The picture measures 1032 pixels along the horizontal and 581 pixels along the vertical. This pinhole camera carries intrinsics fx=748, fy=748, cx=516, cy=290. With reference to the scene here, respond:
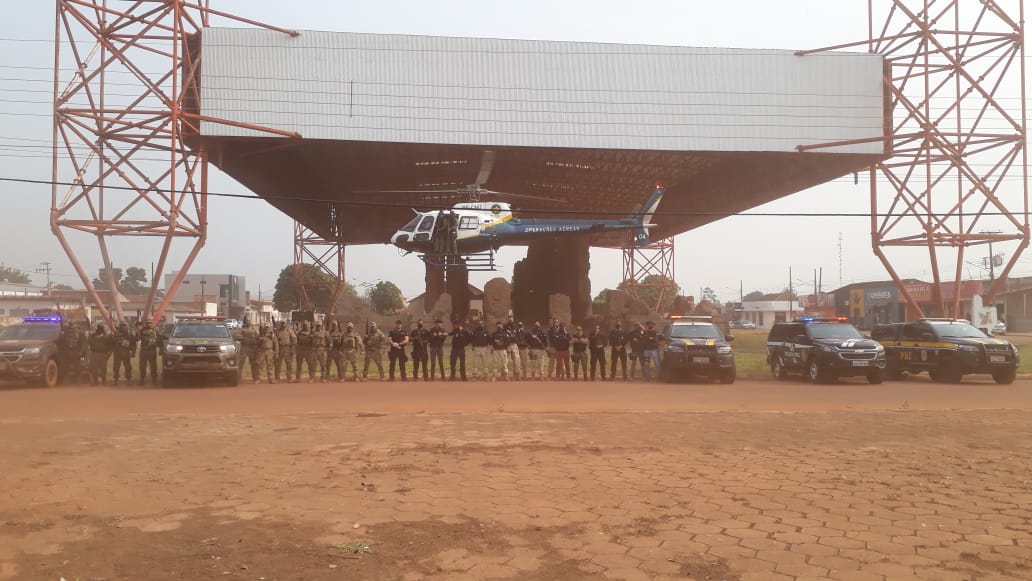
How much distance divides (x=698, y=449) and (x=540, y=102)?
22099 millimetres

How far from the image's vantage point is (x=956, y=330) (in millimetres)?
19266

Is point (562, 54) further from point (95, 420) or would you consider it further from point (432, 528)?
point (432, 528)

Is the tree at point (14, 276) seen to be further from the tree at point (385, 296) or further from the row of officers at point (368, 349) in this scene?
the row of officers at point (368, 349)

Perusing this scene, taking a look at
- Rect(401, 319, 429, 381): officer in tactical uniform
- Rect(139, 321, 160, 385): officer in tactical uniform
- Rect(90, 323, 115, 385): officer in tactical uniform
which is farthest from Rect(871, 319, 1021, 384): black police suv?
Rect(90, 323, 115, 385): officer in tactical uniform

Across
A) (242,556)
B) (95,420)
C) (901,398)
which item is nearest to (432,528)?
(242,556)

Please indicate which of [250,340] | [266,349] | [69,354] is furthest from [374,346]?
[69,354]

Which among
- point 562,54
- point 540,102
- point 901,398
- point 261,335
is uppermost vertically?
point 562,54

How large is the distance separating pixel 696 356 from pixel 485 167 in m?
18.1

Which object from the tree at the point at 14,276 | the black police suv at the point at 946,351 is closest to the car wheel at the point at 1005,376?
the black police suv at the point at 946,351

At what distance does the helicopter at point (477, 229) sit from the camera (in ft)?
96.3

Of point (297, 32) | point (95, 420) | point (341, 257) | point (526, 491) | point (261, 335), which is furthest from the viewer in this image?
point (341, 257)

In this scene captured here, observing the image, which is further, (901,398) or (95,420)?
(901,398)

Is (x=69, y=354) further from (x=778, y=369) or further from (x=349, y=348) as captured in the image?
(x=778, y=369)

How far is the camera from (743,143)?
95.8 feet
